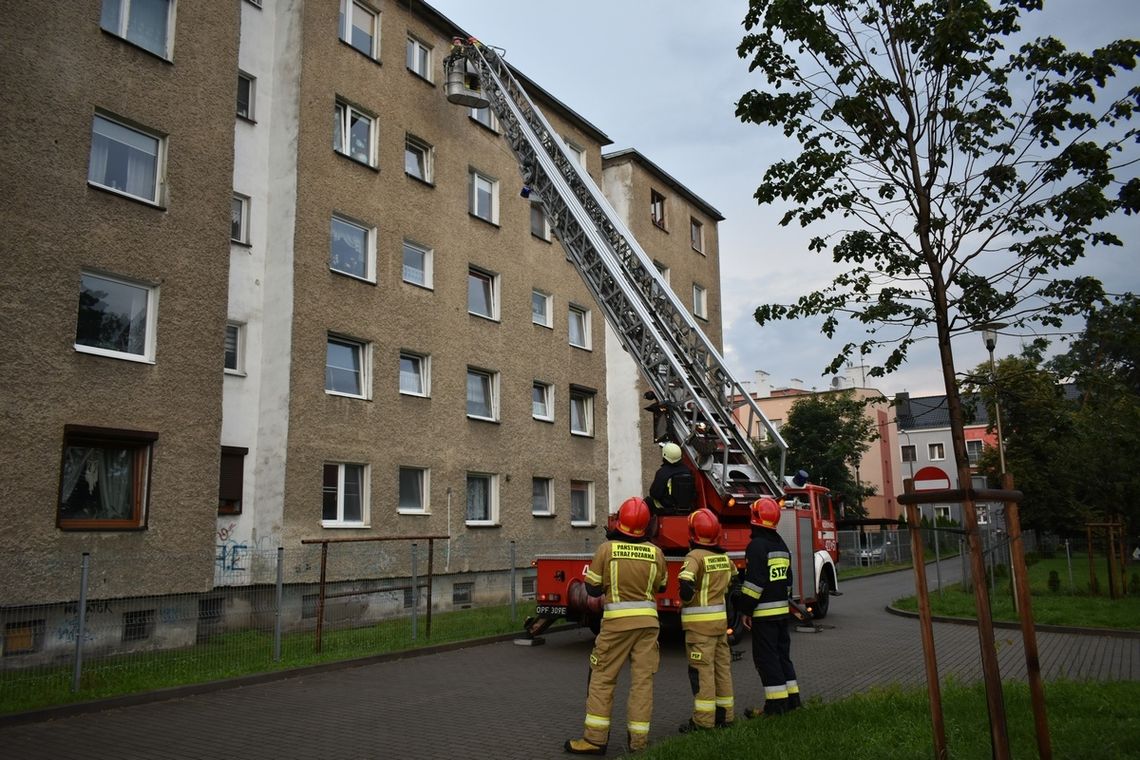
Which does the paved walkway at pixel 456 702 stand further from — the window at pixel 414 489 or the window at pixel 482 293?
the window at pixel 482 293

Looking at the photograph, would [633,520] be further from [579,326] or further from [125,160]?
[579,326]

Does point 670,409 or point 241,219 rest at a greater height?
point 241,219

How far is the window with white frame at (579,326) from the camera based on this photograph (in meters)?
24.7

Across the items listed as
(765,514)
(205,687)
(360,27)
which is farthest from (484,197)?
(765,514)

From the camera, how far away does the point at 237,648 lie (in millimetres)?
11242

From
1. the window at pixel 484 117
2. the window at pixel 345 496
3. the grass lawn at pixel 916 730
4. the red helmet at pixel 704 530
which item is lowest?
the grass lawn at pixel 916 730

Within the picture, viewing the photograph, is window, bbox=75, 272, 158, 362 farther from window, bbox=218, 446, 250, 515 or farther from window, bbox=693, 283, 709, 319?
window, bbox=693, 283, 709, 319

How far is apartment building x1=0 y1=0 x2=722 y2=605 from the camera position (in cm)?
1237

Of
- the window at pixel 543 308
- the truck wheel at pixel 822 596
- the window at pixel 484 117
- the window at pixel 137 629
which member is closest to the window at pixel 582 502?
the window at pixel 543 308

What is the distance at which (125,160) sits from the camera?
13734mm

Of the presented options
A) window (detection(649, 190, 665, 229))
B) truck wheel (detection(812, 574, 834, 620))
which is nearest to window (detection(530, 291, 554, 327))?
window (detection(649, 190, 665, 229))

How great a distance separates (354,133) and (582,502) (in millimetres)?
10765

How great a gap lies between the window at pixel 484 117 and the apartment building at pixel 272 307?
75 mm

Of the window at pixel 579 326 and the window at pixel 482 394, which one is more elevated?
the window at pixel 579 326
